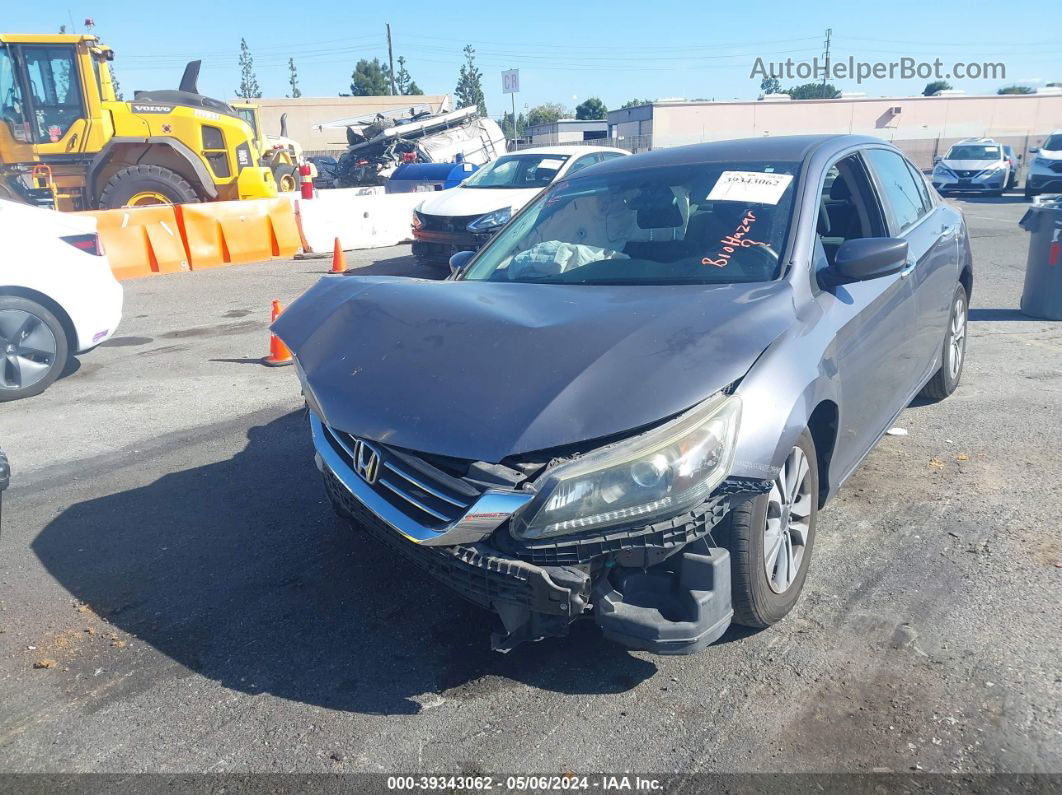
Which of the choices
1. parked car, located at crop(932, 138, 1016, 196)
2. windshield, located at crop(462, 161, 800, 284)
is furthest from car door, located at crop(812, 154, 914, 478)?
parked car, located at crop(932, 138, 1016, 196)

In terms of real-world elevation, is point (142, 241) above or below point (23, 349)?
above

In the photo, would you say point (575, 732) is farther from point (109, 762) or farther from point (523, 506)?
point (109, 762)

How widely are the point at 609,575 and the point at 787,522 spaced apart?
85 cm

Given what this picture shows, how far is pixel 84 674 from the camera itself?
10.1 ft

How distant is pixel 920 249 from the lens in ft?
15.0

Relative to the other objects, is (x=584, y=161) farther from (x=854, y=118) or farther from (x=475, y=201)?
(x=854, y=118)

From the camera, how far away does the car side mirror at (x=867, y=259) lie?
133 inches

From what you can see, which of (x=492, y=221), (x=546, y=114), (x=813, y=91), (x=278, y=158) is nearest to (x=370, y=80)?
(x=546, y=114)

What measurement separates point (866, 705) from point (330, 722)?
68.6 inches

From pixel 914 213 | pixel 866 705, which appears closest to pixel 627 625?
pixel 866 705

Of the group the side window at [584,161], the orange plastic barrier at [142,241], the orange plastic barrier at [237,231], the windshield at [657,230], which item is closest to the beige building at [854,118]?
the orange plastic barrier at [237,231]

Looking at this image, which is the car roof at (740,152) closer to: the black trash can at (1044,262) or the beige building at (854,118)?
the black trash can at (1044,262)

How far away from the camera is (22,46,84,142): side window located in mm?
13898

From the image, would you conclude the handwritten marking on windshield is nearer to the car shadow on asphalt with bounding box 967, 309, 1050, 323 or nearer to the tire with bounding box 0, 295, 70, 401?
the tire with bounding box 0, 295, 70, 401
